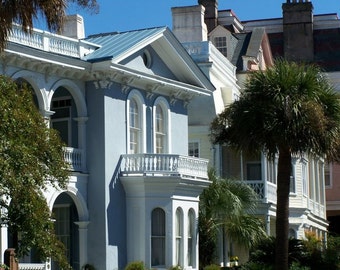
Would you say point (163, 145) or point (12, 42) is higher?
point (12, 42)

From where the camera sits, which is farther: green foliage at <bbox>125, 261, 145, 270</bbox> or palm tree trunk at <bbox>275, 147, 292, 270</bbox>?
green foliage at <bbox>125, 261, 145, 270</bbox>

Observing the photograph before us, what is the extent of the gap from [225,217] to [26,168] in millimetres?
18835

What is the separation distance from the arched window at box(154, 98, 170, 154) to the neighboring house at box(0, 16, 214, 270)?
449 millimetres

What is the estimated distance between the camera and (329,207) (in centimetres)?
6875

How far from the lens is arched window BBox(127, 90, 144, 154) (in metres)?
37.7

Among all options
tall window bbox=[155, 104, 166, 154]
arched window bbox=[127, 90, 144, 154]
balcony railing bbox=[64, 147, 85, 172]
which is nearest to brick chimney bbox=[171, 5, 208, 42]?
tall window bbox=[155, 104, 166, 154]

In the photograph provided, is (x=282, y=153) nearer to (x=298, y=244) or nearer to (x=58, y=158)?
(x=298, y=244)

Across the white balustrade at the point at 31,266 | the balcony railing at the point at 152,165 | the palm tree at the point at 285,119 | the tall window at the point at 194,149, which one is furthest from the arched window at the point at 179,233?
the tall window at the point at 194,149

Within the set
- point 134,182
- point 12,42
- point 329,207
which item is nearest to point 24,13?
point 12,42

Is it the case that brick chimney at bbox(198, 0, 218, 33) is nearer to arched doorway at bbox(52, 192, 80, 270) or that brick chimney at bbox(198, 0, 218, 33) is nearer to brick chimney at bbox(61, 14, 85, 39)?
brick chimney at bbox(61, 14, 85, 39)

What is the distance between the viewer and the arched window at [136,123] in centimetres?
3772

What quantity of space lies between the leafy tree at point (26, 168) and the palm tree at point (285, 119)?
38.8 feet

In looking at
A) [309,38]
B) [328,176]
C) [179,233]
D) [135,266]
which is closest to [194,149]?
[179,233]

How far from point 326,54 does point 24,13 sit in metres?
51.3
